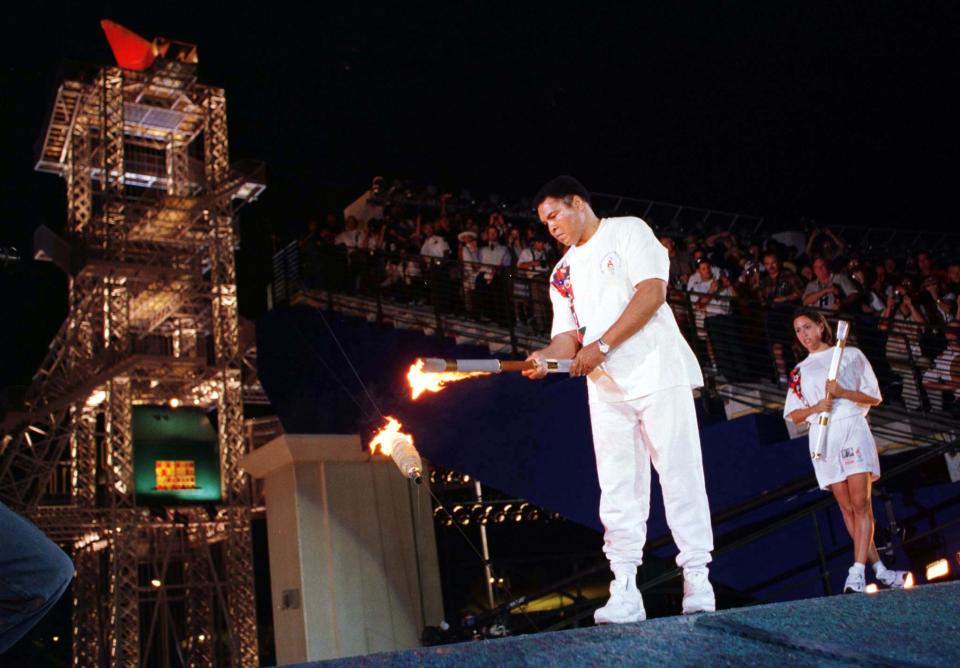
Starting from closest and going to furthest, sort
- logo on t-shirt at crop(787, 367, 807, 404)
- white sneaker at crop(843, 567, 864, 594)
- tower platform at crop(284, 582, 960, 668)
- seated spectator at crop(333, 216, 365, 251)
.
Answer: tower platform at crop(284, 582, 960, 668)
white sneaker at crop(843, 567, 864, 594)
logo on t-shirt at crop(787, 367, 807, 404)
seated spectator at crop(333, 216, 365, 251)

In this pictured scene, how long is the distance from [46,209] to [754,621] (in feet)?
103

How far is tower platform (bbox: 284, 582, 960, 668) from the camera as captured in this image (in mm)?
2641

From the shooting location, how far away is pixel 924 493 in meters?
10.9

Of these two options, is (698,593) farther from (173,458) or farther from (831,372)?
(173,458)

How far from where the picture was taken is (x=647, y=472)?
15.4ft

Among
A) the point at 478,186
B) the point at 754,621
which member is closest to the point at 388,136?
the point at 478,186

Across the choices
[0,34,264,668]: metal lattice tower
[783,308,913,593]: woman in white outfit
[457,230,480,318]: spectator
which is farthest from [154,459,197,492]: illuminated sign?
[783,308,913,593]: woman in white outfit

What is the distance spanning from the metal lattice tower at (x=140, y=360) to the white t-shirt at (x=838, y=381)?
19345 millimetres

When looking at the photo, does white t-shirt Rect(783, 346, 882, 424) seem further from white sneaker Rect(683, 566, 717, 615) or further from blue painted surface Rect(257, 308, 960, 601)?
white sneaker Rect(683, 566, 717, 615)

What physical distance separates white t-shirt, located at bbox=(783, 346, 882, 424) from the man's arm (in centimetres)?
298

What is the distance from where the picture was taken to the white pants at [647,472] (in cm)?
445

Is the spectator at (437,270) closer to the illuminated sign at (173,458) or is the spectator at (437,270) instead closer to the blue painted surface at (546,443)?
the blue painted surface at (546,443)

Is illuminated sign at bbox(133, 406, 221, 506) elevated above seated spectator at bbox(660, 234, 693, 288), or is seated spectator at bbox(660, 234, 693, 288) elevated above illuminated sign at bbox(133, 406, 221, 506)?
illuminated sign at bbox(133, 406, 221, 506)

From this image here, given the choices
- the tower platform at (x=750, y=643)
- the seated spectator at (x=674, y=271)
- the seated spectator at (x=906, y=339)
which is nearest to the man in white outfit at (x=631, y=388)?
the tower platform at (x=750, y=643)
